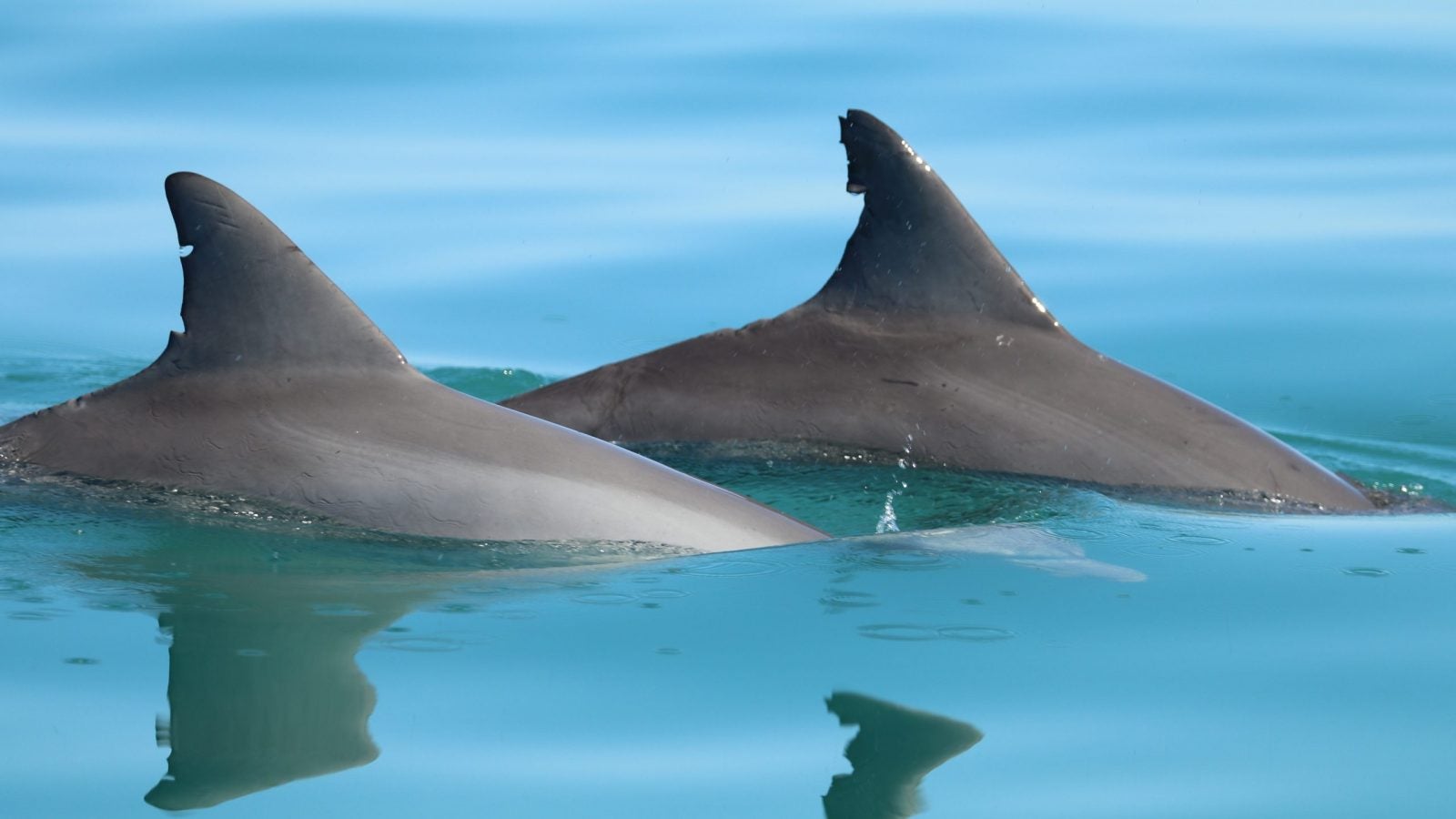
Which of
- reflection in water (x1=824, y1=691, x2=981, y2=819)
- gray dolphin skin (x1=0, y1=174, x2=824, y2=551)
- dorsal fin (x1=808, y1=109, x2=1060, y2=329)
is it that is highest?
dorsal fin (x1=808, y1=109, x2=1060, y2=329)

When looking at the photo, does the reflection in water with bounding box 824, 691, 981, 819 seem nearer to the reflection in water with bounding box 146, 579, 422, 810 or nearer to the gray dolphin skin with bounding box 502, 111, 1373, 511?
the reflection in water with bounding box 146, 579, 422, 810

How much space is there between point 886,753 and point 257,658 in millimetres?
1751

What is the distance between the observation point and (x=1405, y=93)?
1833 centimetres

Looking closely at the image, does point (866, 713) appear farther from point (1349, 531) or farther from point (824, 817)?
point (1349, 531)

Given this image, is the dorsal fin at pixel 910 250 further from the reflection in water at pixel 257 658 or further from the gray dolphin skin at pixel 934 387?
the reflection in water at pixel 257 658

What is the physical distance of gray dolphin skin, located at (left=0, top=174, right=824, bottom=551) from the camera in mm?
6562

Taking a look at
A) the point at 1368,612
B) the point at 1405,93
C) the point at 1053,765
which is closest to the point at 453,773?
the point at 1053,765

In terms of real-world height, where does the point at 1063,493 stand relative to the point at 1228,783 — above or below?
above

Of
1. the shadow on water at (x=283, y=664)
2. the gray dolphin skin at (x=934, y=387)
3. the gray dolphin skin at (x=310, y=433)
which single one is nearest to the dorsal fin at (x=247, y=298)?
the gray dolphin skin at (x=310, y=433)

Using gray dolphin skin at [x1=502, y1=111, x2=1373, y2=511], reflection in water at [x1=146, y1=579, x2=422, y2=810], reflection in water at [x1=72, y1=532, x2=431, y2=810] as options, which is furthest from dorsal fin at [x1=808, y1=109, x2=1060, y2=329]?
reflection in water at [x1=146, y1=579, x2=422, y2=810]

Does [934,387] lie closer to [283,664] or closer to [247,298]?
[247,298]

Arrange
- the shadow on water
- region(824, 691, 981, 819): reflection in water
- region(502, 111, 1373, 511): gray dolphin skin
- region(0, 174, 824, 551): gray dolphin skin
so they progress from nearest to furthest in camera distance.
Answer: region(824, 691, 981, 819): reflection in water < the shadow on water < region(0, 174, 824, 551): gray dolphin skin < region(502, 111, 1373, 511): gray dolphin skin

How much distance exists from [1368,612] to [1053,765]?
1841 millimetres

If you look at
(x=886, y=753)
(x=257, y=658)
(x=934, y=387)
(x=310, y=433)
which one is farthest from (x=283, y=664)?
(x=934, y=387)
